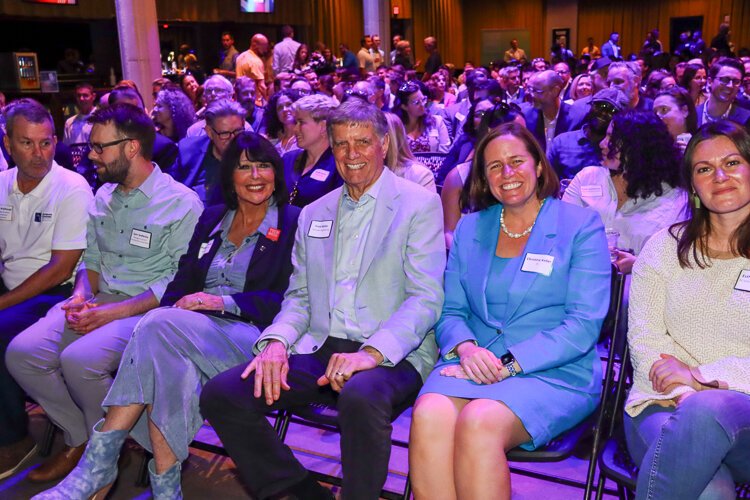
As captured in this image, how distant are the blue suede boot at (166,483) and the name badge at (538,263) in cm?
150

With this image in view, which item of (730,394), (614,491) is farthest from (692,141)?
(614,491)

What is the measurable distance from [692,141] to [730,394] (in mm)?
837

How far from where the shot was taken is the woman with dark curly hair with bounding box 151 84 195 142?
6.66 m

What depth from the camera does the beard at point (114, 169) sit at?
345 cm

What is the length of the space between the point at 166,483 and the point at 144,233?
1214mm

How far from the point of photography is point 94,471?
2.72m

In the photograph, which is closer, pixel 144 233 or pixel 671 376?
pixel 671 376

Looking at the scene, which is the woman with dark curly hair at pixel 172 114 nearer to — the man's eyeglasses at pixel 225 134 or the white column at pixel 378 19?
the man's eyeglasses at pixel 225 134

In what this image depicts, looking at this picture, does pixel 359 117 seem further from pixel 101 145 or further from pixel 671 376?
pixel 671 376

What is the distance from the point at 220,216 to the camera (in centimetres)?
329

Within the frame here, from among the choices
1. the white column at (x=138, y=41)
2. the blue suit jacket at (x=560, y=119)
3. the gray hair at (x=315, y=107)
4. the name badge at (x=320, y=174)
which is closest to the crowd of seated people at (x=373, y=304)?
the name badge at (x=320, y=174)

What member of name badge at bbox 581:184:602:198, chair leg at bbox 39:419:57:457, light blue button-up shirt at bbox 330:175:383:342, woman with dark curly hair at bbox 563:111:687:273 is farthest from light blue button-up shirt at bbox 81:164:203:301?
woman with dark curly hair at bbox 563:111:687:273

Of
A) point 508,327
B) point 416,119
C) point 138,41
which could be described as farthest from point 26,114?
point 138,41

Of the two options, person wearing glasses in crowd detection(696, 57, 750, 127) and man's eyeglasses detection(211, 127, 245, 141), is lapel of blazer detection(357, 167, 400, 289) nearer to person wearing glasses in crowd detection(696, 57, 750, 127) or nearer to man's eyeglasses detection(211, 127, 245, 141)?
man's eyeglasses detection(211, 127, 245, 141)
